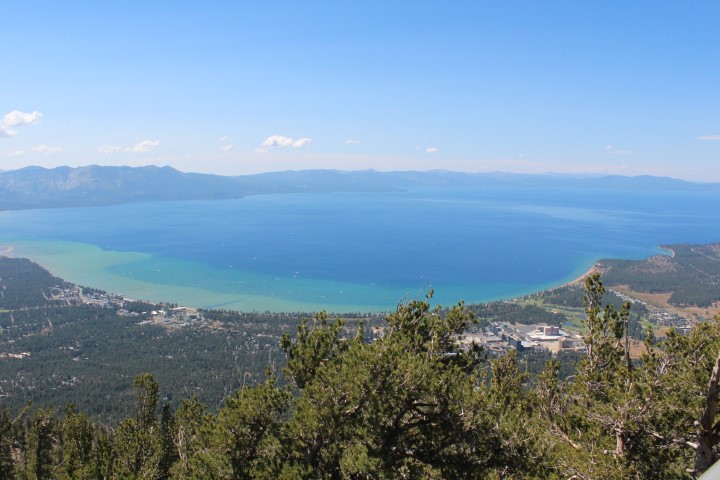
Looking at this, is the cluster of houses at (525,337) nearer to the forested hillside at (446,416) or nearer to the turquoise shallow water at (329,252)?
the turquoise shallow water at (329,252)

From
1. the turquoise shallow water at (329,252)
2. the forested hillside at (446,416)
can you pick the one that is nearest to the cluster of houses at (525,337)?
the turquoise shallow water at (329,252)

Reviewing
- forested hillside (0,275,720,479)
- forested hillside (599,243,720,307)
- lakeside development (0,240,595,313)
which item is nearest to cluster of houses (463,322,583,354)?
lakeside development (0,240,595,313)

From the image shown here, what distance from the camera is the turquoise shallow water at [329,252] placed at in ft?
254

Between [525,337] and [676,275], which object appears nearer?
[525,337]

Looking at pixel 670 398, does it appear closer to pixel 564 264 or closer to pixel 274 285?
pixel 274 285

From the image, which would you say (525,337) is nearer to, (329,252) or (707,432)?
(707,432)

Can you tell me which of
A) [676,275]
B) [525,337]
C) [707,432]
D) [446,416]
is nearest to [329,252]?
[525,337]

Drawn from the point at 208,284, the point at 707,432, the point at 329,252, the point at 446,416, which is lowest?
the point at 208,284

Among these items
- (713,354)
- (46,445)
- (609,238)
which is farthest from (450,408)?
(609,238)

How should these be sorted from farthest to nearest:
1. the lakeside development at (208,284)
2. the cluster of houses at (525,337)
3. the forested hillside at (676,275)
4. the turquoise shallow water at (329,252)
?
1. the turquoise shallow water at (329,252)
2. the forested hillside at (676,275)
3. the lakeside development at (208,284)
4. the cluster of houses at (525,337)

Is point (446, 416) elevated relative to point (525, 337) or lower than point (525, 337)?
elevated

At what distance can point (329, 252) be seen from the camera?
366ft

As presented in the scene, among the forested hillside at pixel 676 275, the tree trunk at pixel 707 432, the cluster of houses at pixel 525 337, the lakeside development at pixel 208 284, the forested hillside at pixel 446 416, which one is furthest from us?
the forested hillside at pixel 676 275

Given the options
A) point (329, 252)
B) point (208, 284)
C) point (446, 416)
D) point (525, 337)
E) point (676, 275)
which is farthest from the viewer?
point (329, 252)
